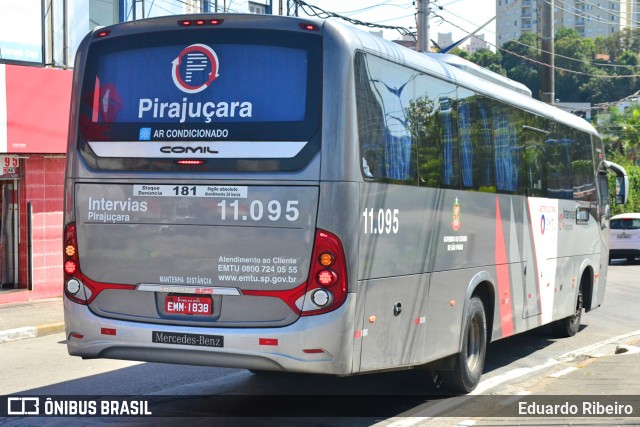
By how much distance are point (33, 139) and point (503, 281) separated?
9759 mm

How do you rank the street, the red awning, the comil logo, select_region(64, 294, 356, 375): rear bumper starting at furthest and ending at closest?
the red awning → the street → the comil logo → select_region(64, 294, 356, 375): rear bumper

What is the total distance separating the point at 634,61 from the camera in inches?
5118

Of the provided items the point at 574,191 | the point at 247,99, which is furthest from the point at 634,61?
the point at 247,99

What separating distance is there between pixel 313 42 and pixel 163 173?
1.57 m

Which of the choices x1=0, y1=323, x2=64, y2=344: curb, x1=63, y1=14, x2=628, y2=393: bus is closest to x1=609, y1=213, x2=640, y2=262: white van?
x1=0, y1=323, x2=64, y2=344: curb

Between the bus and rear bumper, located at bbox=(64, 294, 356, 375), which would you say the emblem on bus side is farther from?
rear bumper, located at bbox=(64, 294, 356, 375)

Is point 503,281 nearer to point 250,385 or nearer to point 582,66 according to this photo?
point 250,385

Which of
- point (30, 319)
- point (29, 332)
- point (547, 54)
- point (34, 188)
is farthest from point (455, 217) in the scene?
point (547, 54)

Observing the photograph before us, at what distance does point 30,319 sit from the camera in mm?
15664

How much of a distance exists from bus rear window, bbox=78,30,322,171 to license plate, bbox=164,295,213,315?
40.1 inches

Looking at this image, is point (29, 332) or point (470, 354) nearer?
point (470, 354)

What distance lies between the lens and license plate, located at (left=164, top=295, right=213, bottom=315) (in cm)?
762

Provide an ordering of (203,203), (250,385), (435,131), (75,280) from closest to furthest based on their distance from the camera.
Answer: (203,203)
(75,280)
(435,131)
(250,385)

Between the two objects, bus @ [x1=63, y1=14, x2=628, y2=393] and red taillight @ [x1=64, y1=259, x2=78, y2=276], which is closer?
bus @ [x1=63, y1=14, x2=628, y2=393]
